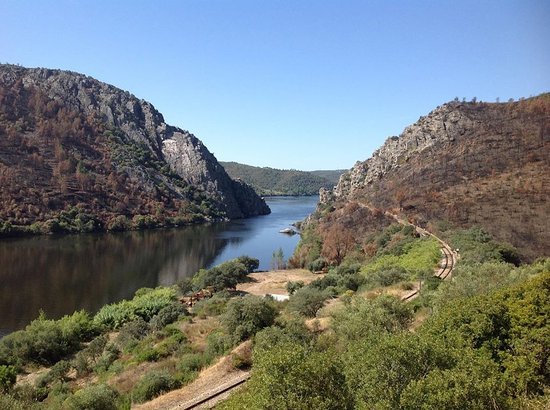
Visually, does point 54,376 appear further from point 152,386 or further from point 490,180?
point 490,180

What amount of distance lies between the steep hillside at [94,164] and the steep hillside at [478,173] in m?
74.5

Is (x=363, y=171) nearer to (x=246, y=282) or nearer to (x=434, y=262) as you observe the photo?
(x=246, y=282)

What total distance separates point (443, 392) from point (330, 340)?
1064cm

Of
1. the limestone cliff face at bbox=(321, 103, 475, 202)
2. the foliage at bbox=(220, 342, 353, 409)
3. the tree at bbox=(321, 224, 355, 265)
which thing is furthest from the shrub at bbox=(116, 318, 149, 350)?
the limestone cliff face at bbox=(321, 103, 475, 202)

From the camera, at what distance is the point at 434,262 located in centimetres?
3822

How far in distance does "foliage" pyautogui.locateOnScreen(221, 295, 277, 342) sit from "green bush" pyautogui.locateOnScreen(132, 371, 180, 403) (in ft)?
16.8

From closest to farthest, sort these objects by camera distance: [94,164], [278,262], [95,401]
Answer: [95,401] < [278,262] < [94,164]

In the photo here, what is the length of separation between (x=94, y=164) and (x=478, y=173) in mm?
116882

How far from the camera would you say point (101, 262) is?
234 feet

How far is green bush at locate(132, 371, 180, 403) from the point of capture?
19359 millimetres

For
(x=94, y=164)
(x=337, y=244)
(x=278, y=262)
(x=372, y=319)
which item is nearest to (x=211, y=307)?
(x=372, y=319)

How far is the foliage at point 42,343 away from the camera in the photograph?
2925 centimetres

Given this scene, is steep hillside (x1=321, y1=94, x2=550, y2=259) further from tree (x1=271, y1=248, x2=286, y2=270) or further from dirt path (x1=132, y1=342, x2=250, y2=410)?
dirt path (x1=132, y1=342, x2=250, y2=410)

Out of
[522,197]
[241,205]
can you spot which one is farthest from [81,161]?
[522,197]
